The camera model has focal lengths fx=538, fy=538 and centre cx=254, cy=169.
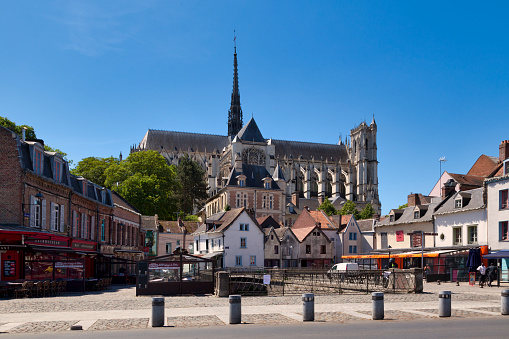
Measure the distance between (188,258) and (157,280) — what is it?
6.04ft

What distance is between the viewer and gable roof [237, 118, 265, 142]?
128 metres

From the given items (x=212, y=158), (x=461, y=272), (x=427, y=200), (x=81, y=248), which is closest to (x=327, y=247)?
(x=427, y=200)

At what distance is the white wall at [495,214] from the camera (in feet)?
123

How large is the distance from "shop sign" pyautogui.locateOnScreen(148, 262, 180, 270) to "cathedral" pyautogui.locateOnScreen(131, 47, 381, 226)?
86967 millimetres

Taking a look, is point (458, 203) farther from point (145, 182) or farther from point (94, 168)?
point (94, 168)

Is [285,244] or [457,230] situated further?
[285,244]

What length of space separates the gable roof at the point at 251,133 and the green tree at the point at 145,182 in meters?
48.8

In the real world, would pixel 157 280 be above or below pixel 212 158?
below

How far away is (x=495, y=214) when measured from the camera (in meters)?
38.4

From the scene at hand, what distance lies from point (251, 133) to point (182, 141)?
26593 mm

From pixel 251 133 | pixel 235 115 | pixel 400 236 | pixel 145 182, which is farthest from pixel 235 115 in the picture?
pixel 400 236

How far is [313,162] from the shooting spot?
156 metres

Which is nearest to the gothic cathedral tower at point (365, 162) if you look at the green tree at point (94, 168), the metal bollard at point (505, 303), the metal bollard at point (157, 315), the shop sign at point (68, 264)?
the green tree at point (94, 168)

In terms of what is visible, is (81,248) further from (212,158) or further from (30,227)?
(212,158)
